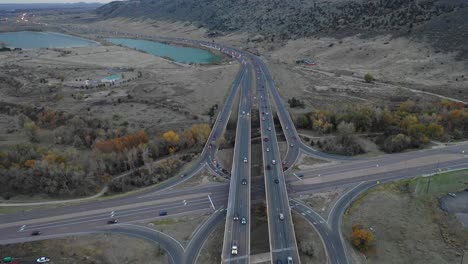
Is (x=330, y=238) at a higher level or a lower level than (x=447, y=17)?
lower

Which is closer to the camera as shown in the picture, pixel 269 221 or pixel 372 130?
pixel 269 221

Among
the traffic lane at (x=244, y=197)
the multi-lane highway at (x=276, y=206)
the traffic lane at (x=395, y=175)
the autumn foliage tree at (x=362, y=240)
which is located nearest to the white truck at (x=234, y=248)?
the traffic lane at (x=244, y=197)

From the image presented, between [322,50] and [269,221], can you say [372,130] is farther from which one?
[322,50]

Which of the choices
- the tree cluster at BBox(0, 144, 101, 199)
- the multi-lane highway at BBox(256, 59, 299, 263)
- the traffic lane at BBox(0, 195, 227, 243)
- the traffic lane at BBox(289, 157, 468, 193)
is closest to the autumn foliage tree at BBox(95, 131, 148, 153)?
the tree cluster at BBox(0, 144, 101, 199)

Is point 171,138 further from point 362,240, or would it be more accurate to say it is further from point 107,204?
point 362,240

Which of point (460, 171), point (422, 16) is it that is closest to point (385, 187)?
point (460, 171)

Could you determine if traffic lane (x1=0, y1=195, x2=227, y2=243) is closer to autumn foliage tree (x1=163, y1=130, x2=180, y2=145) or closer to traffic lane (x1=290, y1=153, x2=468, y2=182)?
traffic lane (x1=290, y1=153, x2=468, y2=182)

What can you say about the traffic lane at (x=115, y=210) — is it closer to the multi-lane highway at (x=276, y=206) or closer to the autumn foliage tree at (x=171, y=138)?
the multi-lane highway at (x=276, y=206)
